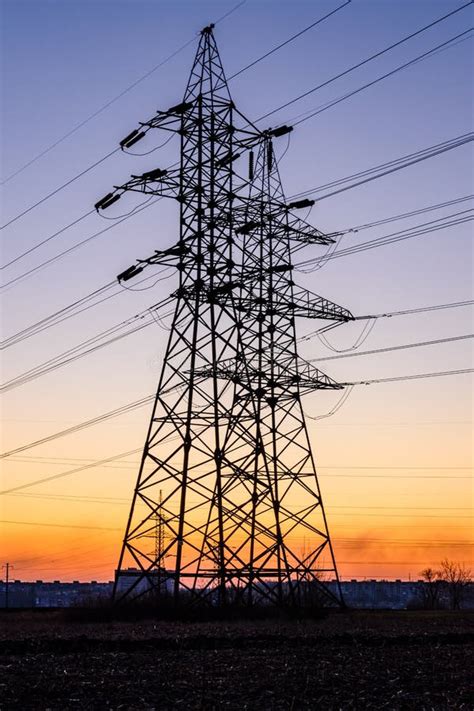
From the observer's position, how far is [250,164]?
53750 mm

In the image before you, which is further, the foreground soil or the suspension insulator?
the suspension insulator

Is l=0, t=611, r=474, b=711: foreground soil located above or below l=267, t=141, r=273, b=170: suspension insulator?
below

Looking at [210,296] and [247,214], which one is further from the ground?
[247,214]

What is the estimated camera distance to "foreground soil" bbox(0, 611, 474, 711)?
67.9 feet

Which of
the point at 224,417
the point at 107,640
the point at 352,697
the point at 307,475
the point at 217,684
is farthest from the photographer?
the point at 307,475

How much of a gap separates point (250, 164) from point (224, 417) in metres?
14.6

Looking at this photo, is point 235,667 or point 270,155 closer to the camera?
point 235,667

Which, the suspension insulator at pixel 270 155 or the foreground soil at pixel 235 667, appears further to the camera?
the suspension insulator at pixel 270 155

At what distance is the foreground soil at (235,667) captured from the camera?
814 inches

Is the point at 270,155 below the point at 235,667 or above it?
above

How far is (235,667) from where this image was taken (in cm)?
2553

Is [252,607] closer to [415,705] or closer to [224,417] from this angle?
[224,417]

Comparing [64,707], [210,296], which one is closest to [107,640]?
[64,707]

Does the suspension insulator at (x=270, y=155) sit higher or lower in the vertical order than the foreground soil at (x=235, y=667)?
higher
